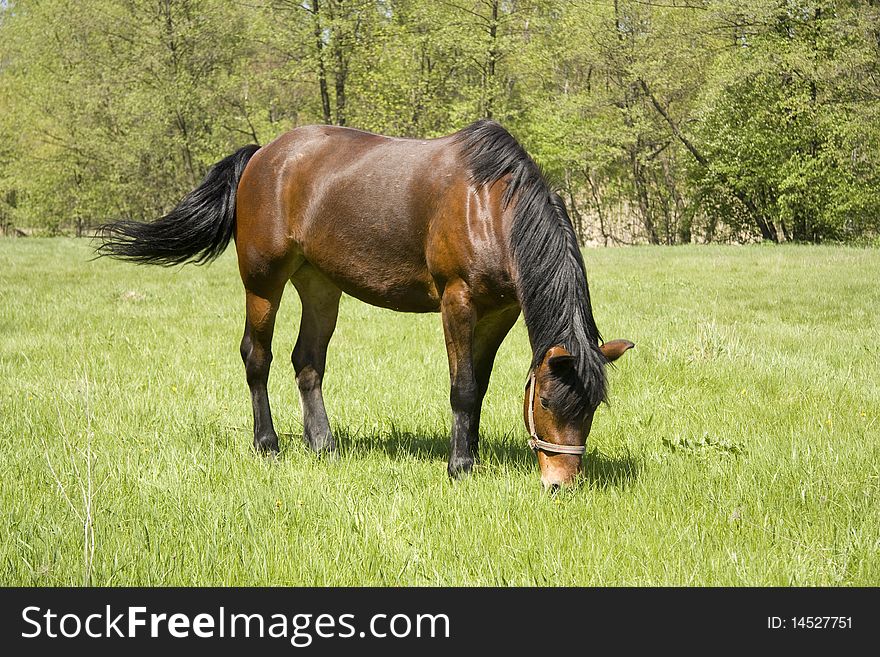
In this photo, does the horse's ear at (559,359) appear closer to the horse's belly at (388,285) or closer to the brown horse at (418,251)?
the brown horse at (418,251)

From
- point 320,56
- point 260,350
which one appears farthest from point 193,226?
point 320,56

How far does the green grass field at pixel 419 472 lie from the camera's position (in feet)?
10.8

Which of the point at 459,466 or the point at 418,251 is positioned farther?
the point at 418,251

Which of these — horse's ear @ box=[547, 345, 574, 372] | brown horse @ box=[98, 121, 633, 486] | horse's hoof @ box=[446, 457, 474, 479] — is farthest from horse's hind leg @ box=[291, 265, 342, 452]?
horse's ear @ box=[547, 345, 574, 372]

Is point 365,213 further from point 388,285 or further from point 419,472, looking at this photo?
point 419,472

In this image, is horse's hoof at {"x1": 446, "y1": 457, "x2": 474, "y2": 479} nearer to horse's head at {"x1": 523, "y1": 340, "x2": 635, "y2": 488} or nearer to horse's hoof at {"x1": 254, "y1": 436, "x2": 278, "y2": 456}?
horse's head at {"x1": 523, "y1": 340, "x2": 635, "y2": 488}

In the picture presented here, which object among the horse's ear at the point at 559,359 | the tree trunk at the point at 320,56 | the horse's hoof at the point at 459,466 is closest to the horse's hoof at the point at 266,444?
the horse's hoof at the point at 459,466

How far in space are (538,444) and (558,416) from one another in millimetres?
191

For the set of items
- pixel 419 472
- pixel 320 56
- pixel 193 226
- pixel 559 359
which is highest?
pixel 320 56

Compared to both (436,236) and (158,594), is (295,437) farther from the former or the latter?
(158,594)

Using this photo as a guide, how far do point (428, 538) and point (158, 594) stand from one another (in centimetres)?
117

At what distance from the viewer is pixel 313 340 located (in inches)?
222

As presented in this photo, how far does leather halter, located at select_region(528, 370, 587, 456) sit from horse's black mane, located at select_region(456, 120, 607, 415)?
13cm

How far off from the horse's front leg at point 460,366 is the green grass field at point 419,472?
0.18m
